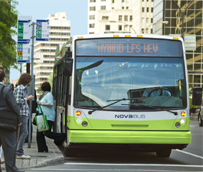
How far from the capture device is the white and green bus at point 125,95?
34.3 feet

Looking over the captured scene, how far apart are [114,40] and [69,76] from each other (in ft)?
4.26

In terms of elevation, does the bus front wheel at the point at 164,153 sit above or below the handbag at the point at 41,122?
below

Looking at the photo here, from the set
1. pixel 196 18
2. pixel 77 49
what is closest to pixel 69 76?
pixel 77 49

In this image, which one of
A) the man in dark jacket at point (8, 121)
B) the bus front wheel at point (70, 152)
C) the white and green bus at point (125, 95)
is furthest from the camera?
the bus front wheel at point (70, 152)

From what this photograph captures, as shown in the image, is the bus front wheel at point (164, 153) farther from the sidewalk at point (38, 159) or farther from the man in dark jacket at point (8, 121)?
the man in dark jacket at point (8, 121)

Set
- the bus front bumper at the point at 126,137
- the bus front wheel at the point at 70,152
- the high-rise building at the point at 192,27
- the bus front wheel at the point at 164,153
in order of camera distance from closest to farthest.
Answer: the bus front bumper at the point at 126,137
the bus front wheel at the point at 70,152
the bus front wheel at the point at 164,153
the high-rise building at the point at 192,27

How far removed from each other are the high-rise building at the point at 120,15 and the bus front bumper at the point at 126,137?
→ 8777 cm

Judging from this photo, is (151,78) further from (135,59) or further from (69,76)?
(69,76)

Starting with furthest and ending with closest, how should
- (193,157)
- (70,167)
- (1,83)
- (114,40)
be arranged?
(193,157) < (114,40) < (70,167) < (1,83)

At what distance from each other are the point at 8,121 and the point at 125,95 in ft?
11.6

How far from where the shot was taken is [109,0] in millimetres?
162125

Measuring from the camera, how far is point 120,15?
146250 mm

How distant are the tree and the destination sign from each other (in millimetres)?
17645

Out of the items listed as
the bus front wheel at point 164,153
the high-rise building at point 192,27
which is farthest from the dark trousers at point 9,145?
the high-rise building at point 192,27
